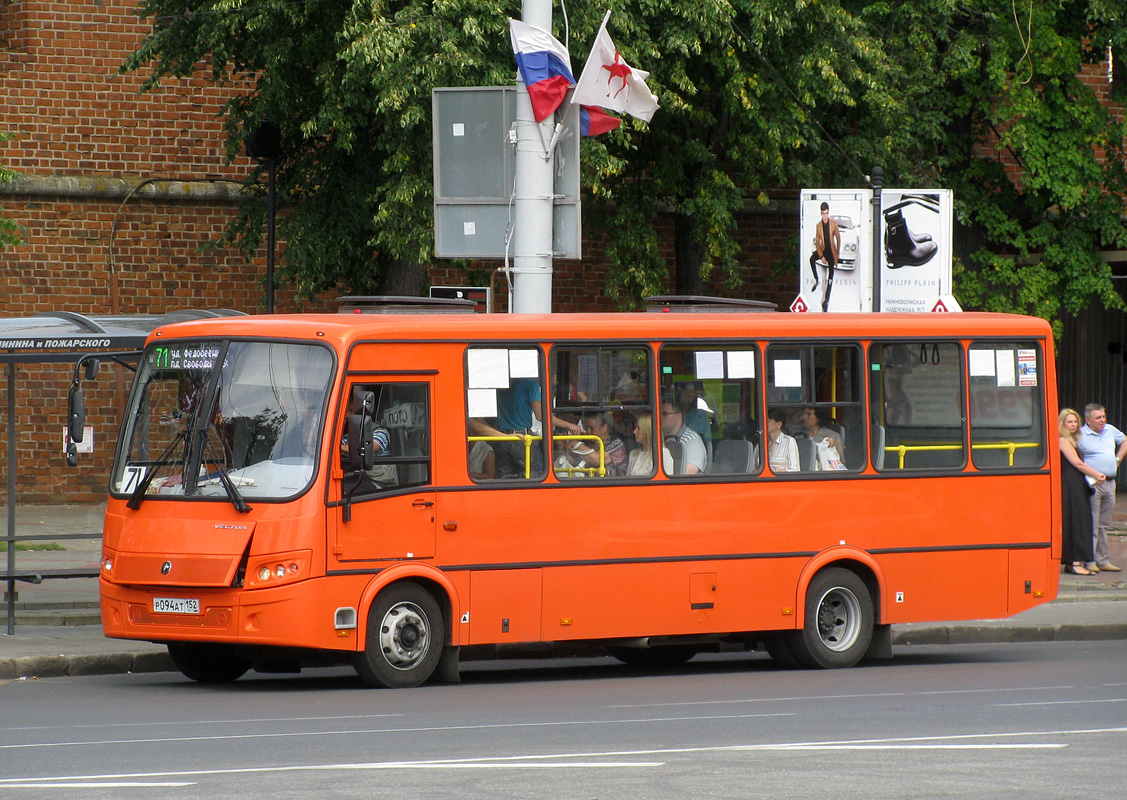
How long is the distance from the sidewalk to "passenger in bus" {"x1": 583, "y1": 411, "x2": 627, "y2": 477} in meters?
3.73

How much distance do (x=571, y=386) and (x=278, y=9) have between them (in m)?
9.53

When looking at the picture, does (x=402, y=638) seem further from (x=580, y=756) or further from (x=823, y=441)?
(x=823, y=441)

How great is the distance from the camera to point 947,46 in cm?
2423

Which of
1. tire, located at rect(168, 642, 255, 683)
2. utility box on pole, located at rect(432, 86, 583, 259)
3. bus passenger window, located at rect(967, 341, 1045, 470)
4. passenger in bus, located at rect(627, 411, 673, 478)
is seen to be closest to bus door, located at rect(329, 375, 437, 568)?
tire, located at rect(168, 642, 255, 683)

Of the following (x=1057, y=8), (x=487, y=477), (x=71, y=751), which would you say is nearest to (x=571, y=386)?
(x=487, y=477)

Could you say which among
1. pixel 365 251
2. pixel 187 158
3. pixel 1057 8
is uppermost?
pixel 1057 8

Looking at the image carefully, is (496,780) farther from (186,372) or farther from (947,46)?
(947,46)

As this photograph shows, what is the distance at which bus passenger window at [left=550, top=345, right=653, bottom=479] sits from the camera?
11914 millimetres

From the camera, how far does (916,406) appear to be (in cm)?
1320

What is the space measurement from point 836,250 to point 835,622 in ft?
24.5

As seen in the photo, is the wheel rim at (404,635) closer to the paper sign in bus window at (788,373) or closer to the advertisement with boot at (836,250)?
the paper sign in bus window at (788,373)

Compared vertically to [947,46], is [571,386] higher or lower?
lower

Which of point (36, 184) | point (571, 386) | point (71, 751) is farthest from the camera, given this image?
point (36, 184)

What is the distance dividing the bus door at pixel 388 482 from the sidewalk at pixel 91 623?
2611 millimetres
